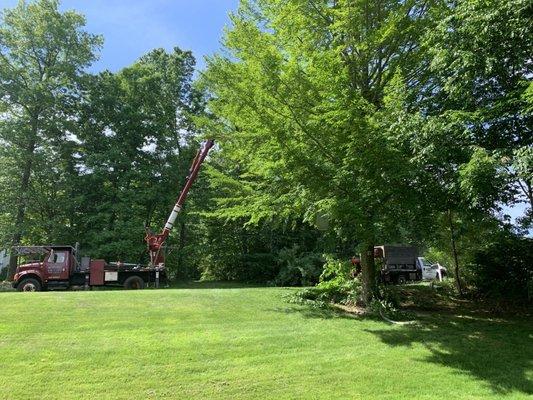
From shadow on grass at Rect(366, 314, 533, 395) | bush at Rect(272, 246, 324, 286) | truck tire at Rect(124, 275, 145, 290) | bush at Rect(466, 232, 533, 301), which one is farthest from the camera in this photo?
bush at Rect(272, 246, 324, 286)

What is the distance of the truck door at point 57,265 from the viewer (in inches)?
723

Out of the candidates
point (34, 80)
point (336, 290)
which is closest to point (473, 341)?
point (336, 290)

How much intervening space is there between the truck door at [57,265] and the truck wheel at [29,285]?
1.66 ft

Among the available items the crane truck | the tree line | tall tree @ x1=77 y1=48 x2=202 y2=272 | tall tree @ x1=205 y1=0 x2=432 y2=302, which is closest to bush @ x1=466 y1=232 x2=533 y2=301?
the tree line

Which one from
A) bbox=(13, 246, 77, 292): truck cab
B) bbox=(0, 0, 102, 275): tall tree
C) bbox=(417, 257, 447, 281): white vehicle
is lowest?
bbox=(417, 257, 447, 281): white vehicle

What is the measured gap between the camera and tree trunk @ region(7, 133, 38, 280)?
989 inches

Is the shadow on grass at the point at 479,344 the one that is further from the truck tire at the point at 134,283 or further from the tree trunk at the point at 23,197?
the tree trunk at the point at 23,197

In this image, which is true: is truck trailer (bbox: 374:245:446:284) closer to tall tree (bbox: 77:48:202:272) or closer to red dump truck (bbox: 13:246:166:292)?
tall tree (bbox: 77:48:202:272)

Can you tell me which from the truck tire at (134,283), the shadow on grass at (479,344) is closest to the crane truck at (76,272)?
the truck tire at (134,283)

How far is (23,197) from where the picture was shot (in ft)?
84.6

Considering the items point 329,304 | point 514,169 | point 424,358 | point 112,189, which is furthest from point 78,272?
point 514,169

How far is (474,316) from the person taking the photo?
11.1 metres

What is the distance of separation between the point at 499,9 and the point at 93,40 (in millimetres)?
28506

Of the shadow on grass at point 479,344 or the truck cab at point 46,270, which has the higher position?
the truck cab at point 46,270
